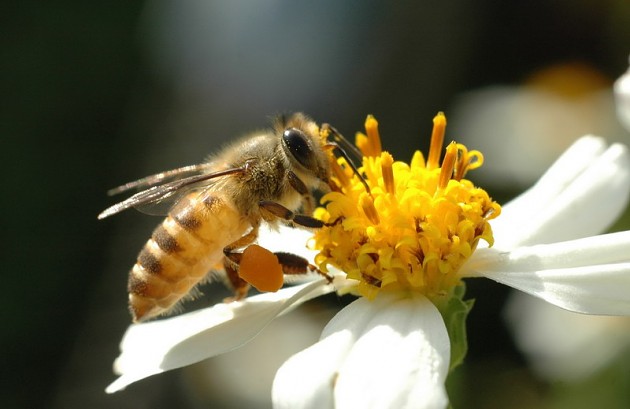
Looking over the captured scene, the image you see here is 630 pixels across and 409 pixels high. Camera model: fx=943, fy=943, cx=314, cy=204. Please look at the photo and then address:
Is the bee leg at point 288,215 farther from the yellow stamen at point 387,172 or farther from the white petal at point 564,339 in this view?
the white petal at point 564,339

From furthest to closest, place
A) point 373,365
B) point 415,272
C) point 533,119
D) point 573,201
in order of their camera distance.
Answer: point 533,119, point 573,201, point 415,272, point 373,365

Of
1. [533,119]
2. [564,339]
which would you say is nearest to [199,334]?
[564,339]

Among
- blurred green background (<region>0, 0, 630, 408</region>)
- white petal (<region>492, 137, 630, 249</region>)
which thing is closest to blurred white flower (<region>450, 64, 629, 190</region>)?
blurred green background (<region>0, 0, 630, 408</region>)

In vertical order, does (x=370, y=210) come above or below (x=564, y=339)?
above

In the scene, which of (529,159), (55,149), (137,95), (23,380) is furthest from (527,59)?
(23,380)

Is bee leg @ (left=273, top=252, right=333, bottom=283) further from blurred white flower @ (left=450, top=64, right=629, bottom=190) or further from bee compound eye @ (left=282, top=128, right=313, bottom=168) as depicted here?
blurred white flower @ (left=450, top=64, right=629, bottom=190)

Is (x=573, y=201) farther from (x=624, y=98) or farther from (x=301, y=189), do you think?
(x=301, y=189)

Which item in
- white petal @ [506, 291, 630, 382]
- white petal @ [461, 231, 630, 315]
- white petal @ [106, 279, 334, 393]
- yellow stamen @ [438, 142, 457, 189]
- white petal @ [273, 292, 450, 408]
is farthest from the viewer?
white petal @ [506, 291, 630, 382]
